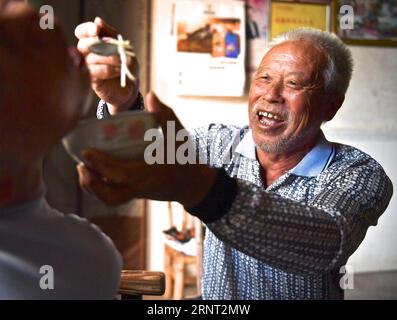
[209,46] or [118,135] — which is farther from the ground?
[209,46]

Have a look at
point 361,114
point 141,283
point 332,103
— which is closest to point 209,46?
point 361,114

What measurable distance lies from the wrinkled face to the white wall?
A: 91cm

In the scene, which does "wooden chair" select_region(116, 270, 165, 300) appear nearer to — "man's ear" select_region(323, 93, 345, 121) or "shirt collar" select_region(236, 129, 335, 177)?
"shirt collar" select_region(236, 129, 335, 177)

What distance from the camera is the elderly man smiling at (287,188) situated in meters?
0.49

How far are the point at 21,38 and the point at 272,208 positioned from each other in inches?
11.6

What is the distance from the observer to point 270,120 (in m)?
0.86

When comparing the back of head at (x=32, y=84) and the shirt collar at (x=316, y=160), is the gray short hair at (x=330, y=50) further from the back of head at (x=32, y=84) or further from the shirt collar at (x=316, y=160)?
the back of head at (x=32, y=84)

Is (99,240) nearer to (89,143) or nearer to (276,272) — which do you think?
(89,143)

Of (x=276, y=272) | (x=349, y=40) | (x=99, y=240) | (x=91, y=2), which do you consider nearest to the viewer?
(x=99, y=240)

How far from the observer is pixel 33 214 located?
0.46 metres

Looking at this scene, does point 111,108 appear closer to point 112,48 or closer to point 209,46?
point 112,48

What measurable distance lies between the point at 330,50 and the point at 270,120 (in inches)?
6.0

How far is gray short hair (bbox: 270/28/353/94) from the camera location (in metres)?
0.81

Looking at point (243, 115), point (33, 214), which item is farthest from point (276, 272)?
point (243, 115)
